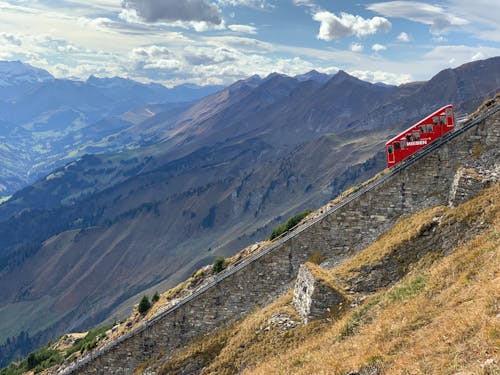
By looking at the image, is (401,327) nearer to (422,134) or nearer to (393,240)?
(393,240)

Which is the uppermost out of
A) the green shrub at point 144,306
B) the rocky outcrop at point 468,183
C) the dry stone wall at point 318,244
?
the rocky outcrop at point 468,183

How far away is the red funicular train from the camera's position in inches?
1383

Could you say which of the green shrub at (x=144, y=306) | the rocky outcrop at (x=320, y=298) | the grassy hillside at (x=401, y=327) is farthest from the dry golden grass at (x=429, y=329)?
the green shrub at (x=144, y=306)

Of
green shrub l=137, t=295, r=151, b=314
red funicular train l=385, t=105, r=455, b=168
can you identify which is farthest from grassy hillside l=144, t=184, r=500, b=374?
green shrub l=137, t=295, r=151, b=314

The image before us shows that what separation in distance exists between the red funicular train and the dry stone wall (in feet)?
9.96

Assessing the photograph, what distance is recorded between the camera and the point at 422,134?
35844mm

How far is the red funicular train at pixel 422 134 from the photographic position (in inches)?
1383

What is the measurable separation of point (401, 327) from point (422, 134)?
77.1 feet

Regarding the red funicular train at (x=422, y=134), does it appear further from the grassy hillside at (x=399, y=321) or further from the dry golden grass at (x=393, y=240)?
the grassy hillside at (x=399, y=321)

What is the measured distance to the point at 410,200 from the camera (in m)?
32.6

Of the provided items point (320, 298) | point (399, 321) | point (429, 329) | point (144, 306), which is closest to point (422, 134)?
point (320, 298)

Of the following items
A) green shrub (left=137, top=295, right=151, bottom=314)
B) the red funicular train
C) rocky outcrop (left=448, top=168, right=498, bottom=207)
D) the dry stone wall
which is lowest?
green shrub (left=137, top=295, right=151, bottom=314)

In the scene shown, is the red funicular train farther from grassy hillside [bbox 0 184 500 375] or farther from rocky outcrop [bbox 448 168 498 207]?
grassy hillside [bbox 0 184 500 375]

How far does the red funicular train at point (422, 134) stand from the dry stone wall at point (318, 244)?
304 cm
